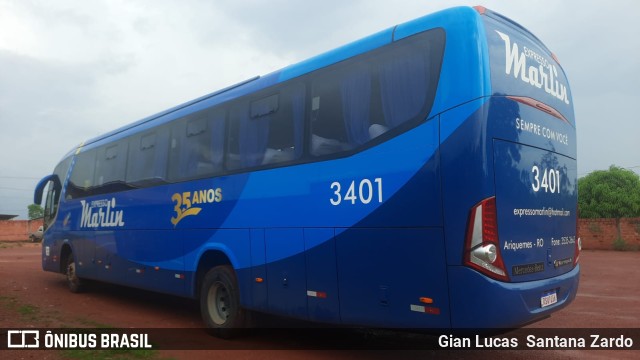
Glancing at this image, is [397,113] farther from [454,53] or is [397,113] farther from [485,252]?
[485,252]

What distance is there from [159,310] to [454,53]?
771 cm

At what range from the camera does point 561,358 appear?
614 cm

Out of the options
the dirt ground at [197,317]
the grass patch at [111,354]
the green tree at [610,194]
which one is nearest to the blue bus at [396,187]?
the dirt ground at [197,317]

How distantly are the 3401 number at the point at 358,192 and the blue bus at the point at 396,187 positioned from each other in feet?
0.07

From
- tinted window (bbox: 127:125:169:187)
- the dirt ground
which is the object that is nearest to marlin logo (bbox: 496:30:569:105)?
the dirt ground

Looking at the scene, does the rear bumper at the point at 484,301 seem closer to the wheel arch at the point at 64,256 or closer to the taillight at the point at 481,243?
the taillight at the point at 481,243

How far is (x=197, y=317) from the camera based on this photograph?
9.17 meters

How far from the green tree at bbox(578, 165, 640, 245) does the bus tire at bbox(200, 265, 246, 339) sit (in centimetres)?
2495

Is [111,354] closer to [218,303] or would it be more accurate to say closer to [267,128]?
[218,303]

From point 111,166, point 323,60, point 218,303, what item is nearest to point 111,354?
point 218,303

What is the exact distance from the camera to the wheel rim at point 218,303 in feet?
24.1

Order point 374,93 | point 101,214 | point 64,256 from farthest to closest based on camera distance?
point 64,256 < point 101,214 < point 374,93

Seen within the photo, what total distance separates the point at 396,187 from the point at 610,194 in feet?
88.9

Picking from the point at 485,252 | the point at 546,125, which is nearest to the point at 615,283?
the point at 546,125
